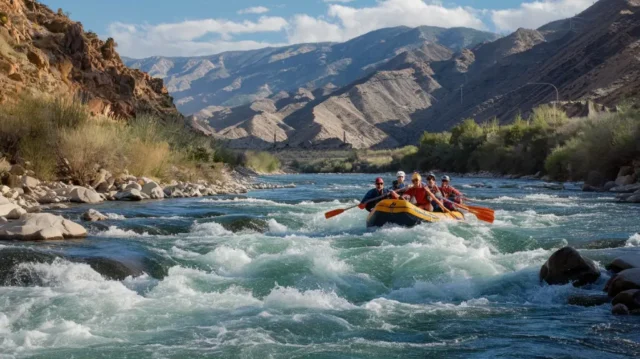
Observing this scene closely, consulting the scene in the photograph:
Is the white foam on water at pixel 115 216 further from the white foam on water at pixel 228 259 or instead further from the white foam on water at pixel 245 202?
the white foam on water at pixel 245 202

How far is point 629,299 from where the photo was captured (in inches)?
376

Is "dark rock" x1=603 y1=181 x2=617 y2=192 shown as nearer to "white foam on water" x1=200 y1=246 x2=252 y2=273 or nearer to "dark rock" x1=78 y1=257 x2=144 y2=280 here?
"white foam on water" x1=200 y1=246 x2=252 y2=273

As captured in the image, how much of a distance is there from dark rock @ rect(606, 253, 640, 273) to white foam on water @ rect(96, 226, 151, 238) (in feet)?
31.7

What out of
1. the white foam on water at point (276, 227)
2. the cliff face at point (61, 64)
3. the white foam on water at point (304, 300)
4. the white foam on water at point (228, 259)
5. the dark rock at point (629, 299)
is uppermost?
the cliff face at point (61, 64)

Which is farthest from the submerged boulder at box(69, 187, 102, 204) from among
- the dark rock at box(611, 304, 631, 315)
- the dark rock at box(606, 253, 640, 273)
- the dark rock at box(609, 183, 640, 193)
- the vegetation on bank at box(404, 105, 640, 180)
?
the vegetation on bank at box(404, 105, 640, 180)

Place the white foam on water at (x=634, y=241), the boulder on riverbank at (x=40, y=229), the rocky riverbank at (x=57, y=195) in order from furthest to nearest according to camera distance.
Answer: the white foam on water at (x=634, y=241), the rocky riverbank at (x=57, y=195), the boulder on riverbank at (x=40, y=229)

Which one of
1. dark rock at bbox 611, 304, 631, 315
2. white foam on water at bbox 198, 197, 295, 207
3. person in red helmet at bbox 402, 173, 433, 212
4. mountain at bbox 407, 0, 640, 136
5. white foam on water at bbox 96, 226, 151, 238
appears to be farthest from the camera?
mountain at bbox 407, 0, 640, 136

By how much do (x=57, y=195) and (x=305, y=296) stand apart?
13.7 m

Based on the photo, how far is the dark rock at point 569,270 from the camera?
1109 cm

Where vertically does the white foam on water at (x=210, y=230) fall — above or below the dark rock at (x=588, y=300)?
below

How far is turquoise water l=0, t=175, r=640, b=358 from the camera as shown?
8.09 meters

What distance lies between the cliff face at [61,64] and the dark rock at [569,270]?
2088 cm

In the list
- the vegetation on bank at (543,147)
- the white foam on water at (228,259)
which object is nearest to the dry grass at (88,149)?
the white foam on water at (228,259)

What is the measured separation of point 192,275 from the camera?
1174 centimetres
